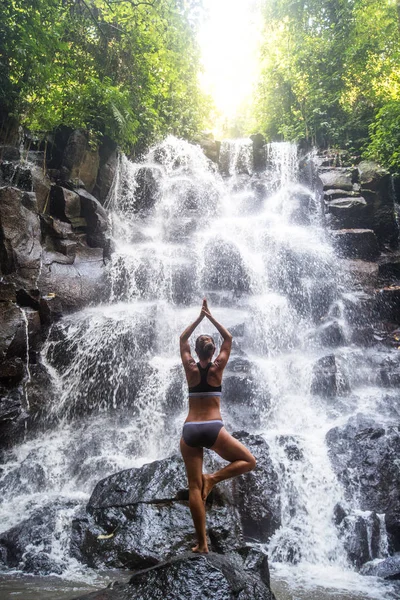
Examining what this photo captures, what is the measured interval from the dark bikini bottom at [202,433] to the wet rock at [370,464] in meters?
3.80

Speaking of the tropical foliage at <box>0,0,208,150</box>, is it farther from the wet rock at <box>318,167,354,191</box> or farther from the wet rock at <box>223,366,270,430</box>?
the wet rock at <box>223,366,270,430</box>

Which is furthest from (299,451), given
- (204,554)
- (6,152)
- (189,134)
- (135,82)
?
(189,134)

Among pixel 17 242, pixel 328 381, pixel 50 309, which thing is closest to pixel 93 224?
pixel 17 242

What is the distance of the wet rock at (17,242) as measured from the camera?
9719 millimetres

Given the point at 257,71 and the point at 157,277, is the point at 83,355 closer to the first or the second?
the point at 157,277

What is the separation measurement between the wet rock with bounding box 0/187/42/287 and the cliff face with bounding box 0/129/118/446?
2 centimetres

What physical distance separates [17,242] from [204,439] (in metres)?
8.27

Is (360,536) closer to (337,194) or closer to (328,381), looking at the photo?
(328,381)

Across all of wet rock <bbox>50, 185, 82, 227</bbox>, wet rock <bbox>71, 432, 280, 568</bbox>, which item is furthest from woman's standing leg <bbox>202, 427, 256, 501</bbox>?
wet rock <bbox>50, 185, 82, 227</bbox>

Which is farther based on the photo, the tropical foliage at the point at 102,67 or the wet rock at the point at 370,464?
the tropical foliage at the point at 102,67

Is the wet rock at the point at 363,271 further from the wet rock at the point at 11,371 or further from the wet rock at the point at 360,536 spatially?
the wet rock at the point at 11,371

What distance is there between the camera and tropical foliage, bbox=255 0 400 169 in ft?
59.6

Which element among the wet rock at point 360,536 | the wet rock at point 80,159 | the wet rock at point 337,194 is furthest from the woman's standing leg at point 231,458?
the wet rock at point 337,194

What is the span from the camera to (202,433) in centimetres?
367
